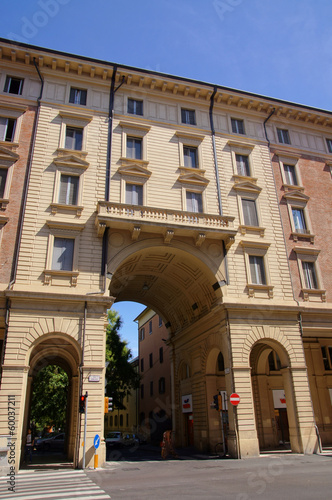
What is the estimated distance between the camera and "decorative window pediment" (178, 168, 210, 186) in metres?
24.7

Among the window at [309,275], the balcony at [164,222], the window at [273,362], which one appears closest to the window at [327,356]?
the window at [273,362]

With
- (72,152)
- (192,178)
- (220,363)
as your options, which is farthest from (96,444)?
(192,178)

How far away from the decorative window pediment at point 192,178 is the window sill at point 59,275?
9398mm

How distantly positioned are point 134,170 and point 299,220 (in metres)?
12.1

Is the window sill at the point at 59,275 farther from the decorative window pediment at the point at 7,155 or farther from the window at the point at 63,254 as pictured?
the decorative window pediment at the point at 7,155

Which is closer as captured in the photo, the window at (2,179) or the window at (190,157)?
the window at (2,179)

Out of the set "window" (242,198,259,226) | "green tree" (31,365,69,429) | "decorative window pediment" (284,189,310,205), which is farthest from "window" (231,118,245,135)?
"green tree" (31,365,69,429)

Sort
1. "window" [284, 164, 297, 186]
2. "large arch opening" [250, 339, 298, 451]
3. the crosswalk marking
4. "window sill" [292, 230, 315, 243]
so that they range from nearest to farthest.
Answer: the crosswalk marking → "large arch opening" [250, 339, 298, 451] → "window sill" [292, 230, 315, 243] → "window" [284, 164, 297, 186]

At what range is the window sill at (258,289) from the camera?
2279 cm

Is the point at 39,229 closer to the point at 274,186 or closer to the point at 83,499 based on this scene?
the point at 83,499

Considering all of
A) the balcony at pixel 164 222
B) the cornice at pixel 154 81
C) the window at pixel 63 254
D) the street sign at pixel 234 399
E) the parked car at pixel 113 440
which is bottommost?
the parked car at pixel 113 440

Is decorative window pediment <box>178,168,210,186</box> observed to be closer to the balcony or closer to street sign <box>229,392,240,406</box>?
the balcony

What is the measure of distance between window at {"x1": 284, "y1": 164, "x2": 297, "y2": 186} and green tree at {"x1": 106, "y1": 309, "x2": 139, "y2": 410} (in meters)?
22.4

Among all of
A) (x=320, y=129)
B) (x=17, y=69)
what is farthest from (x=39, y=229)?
(x=320, y=129)
